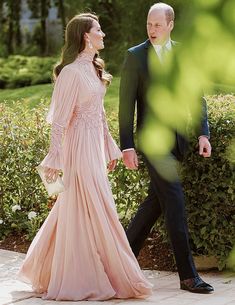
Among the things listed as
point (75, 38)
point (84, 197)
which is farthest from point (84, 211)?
point (75, 38)

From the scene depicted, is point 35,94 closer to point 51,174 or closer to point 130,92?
point 130,92

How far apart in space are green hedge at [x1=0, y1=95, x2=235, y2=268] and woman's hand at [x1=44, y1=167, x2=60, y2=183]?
1.11 m

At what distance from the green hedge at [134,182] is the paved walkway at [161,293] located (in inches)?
7.6

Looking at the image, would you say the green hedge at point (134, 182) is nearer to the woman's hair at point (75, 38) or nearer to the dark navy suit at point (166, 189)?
the dark navy suit at point (166, 189)

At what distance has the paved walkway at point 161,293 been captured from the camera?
16.0 feet

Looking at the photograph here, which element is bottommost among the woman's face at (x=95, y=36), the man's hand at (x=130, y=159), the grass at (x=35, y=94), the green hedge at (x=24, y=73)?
the green hedge at (x=24, y=73)

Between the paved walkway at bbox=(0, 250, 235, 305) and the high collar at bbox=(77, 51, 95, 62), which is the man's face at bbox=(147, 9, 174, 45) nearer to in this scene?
the high collar at bbox=(77, 51, 95, 62)

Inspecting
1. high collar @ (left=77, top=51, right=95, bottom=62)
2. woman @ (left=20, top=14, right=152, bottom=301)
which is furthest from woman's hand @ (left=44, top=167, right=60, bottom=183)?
high collar @ (left=77, top=51, right=95, bottom=62)

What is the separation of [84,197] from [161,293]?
32.9 inches

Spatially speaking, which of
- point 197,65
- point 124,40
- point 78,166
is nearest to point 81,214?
point 78,166

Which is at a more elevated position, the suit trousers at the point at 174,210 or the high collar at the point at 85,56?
the high collar at the point at 85,56

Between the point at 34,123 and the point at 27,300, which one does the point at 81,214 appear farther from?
the point at 34,123

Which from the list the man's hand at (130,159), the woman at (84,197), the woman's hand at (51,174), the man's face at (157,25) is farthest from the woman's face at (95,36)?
the woman's hand at (51,174)

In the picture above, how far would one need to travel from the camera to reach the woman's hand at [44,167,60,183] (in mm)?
4863
